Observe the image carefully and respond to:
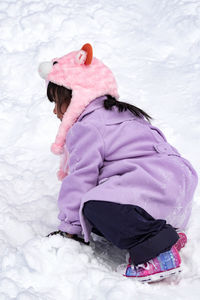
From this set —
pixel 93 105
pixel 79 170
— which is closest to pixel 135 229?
pixel 79 170

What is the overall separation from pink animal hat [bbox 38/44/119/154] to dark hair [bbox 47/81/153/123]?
1.6 inches

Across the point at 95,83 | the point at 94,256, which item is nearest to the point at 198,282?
the point at 94,256

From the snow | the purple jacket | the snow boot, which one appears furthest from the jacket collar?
the snow boot

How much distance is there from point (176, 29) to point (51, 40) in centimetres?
115

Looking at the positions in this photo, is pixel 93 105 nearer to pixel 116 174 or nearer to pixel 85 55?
pixel 85 55

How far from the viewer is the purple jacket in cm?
153

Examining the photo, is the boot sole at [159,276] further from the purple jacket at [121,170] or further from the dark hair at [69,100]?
the dark hair at [69,100]

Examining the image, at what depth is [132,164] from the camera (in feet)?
5.14

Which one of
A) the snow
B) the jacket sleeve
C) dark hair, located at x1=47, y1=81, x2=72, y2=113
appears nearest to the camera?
the snow

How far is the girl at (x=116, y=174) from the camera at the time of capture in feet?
4.81

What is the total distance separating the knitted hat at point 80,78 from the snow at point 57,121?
0.53 metres

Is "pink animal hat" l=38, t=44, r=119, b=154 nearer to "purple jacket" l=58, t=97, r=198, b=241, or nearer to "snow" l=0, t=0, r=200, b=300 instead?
"purple jacket" l=58, t=97, r=198, b=241

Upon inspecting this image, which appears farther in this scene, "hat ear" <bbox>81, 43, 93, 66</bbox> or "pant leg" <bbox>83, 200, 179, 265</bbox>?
"hat ear" <bbox>81, 43, 93, 66</bbox>

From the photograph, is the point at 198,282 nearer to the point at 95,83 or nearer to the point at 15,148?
the point at 95,83
